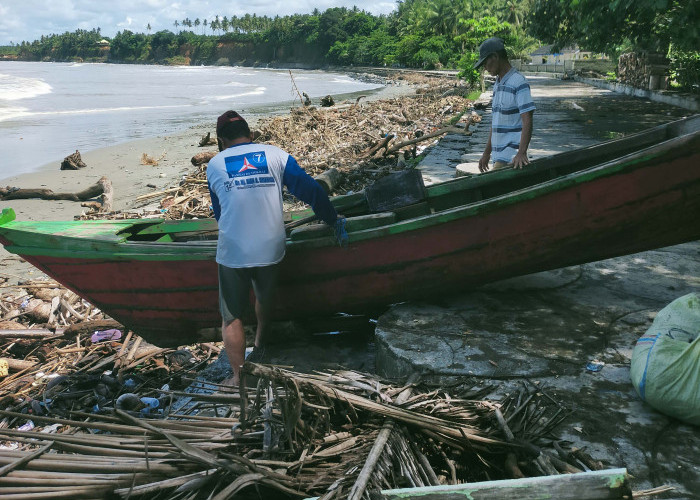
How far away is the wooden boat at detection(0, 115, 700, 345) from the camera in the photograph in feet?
11.8

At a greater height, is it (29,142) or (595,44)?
(595,44)

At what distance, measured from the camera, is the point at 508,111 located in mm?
4762

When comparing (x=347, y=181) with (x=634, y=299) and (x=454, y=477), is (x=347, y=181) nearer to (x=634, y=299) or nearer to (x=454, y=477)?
(x=634, y=299)

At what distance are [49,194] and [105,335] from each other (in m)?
6.84

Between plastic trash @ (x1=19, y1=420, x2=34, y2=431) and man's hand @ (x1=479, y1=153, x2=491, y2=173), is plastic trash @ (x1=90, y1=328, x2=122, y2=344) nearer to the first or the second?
plastic trash @ (x1=19, y1=420, x2=34, y2=431)

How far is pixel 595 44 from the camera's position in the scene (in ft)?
48.9

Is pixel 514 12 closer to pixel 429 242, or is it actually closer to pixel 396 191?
pixel 396 191

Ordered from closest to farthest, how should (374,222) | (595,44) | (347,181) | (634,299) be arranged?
1. (634,299)
2. (374,222)
3. (347,181)
4. (595,44)

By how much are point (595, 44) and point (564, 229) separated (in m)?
13.6

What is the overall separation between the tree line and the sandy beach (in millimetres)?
9547

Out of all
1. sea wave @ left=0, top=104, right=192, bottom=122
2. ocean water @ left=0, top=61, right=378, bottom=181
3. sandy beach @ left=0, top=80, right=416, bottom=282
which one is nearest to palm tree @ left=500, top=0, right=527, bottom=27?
ocean water @ left=0, top=61, right=378, bottom=181

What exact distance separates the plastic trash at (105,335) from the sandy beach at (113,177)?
2.36 m

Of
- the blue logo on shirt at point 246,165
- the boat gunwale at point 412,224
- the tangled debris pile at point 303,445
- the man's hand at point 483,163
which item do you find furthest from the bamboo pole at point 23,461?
the man's hand at point 483,163

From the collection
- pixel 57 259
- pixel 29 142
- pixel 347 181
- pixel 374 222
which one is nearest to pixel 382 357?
pixel 374 222
